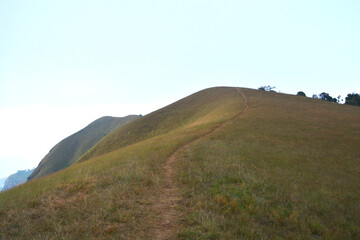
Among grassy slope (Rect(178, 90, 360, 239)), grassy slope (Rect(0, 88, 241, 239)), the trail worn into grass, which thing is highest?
grassy slope (Rect(0, 88, 241, 239))

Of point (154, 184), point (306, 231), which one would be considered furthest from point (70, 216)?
point (306, 231)

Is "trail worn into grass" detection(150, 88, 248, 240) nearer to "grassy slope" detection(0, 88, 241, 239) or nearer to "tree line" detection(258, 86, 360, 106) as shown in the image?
"grassy slope" detection(0, 88, 241, 239)

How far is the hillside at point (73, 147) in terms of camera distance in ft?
256

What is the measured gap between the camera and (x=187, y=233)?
15.8 feet

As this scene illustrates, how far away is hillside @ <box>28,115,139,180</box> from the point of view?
256 feet

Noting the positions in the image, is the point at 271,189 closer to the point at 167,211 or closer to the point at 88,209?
the point at 167,211

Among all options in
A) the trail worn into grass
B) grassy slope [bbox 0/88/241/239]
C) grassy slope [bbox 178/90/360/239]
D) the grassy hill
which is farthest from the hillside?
the trail worn into grass

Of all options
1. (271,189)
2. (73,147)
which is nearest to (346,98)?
(271,189)

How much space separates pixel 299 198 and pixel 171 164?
6780 mm

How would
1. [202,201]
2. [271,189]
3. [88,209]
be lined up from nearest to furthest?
[88,209] < [202,201] < [271,189]

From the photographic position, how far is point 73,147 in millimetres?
91375

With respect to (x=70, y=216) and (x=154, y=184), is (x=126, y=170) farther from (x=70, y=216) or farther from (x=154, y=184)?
(x=70, y=216)

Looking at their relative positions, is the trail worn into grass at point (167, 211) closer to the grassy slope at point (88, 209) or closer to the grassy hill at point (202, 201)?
the grassy hill at point (202, 201)

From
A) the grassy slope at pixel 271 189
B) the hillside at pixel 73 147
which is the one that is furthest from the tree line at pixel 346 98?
the hillside at pixel 73 147
